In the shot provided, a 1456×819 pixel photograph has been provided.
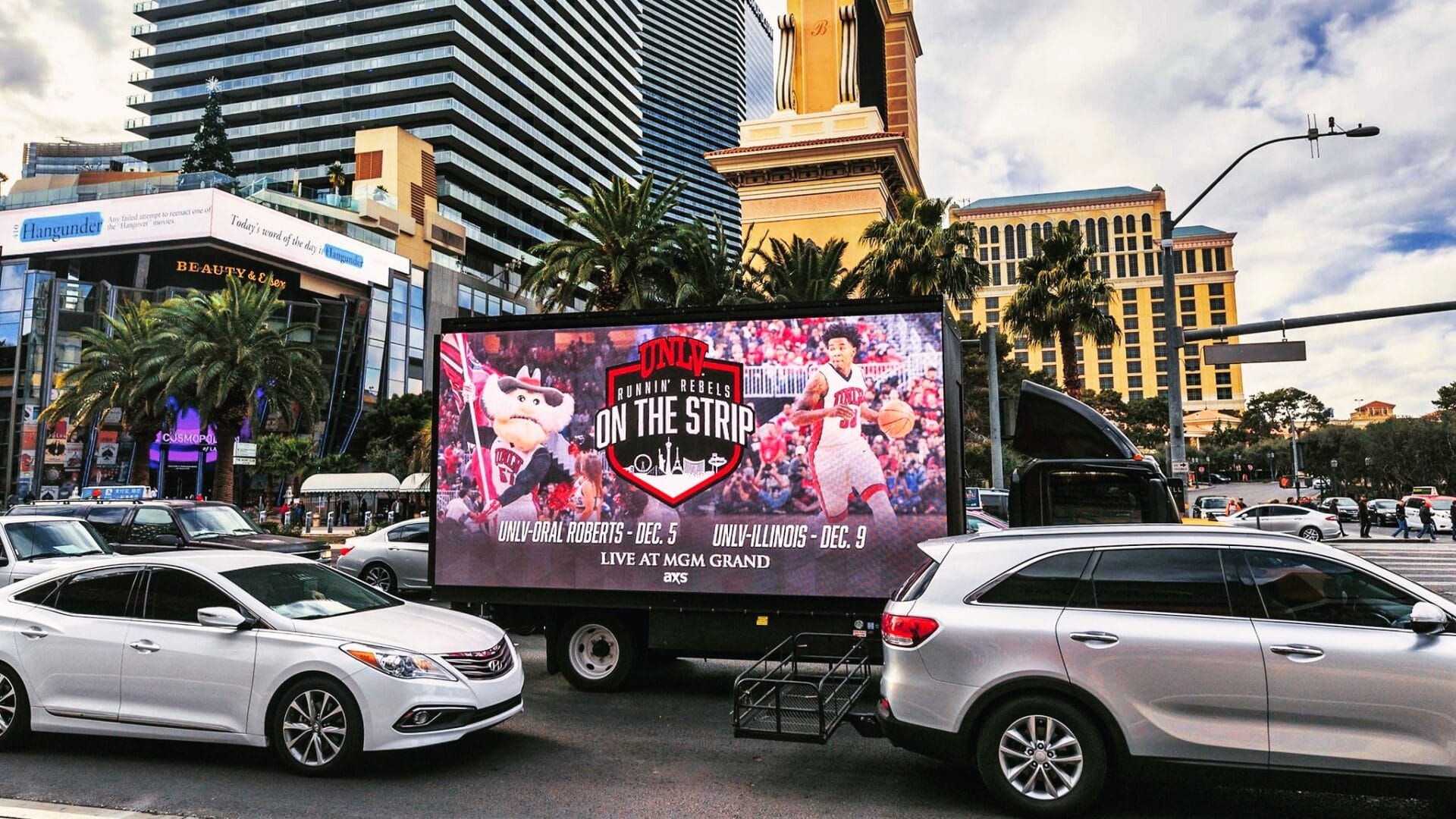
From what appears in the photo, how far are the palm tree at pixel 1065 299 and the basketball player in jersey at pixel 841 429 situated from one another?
23.7m

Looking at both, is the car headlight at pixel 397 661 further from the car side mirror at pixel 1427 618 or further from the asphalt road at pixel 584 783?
the car side mirror at pixel 1427 618

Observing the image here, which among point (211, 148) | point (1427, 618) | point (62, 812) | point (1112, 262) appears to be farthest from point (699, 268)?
point (1112, 262)

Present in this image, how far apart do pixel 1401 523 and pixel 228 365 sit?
45978 mm

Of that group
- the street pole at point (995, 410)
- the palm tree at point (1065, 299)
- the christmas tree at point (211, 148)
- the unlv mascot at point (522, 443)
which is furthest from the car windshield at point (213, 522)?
the christmas tree at point (211, 148)

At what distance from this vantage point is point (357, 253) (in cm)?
7069

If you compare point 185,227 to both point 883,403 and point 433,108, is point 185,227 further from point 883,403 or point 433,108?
point 883,403

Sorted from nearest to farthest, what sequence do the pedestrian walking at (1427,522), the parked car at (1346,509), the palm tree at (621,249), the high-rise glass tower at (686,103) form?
the palm tree at (621,249) → the pedestrian walking at (1427,522) → the parked car at (1346,509) → the high-rise glass tower at (686,103)

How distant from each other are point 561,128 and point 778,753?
107 m

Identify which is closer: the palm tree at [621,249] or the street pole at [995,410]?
the street pole at [995,410]

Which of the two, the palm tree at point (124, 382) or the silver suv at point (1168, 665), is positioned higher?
the palm tree at point (124, 382)

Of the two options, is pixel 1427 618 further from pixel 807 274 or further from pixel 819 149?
pixel 819 149

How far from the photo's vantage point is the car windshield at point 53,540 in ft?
36.4

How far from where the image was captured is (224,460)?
34.4 meters

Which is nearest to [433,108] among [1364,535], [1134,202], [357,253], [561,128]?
[561,128]
